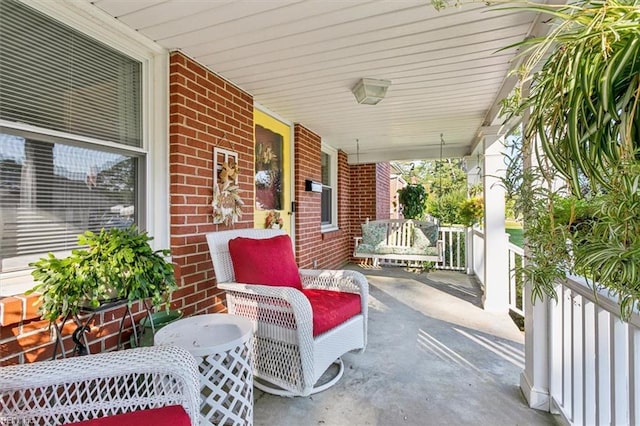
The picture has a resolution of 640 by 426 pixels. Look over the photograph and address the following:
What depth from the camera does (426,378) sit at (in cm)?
213

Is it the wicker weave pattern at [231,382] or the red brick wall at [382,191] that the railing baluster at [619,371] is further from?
the red brick wall at [382,191]

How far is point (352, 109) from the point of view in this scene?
11.4ft

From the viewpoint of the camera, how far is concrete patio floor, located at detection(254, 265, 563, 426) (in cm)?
174

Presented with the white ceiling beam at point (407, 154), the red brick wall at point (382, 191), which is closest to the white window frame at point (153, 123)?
the white ceiling beam at point (407, 154)

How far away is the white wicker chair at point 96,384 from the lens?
3.15 feet

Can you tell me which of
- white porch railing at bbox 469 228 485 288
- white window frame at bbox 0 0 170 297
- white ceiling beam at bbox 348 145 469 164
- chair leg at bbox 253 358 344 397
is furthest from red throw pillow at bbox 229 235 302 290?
white ceiling beam at bbox 348 145 469 164

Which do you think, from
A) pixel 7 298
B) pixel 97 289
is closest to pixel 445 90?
pixel 97 289

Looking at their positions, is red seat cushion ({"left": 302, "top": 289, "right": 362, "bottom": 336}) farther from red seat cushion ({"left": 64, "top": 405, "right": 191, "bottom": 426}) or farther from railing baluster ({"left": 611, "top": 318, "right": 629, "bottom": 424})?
railing baluster ({"left": 611, "top": 318, "right": 629, "bottom": 424})

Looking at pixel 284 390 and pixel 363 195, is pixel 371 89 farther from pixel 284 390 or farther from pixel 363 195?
pixel 363 195

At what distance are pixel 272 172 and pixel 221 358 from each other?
2566 millimetres

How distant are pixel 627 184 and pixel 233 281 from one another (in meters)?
2.16

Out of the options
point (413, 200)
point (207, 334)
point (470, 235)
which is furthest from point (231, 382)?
point (413, 200)

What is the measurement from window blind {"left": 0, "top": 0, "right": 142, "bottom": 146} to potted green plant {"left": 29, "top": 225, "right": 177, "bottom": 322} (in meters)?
0.72

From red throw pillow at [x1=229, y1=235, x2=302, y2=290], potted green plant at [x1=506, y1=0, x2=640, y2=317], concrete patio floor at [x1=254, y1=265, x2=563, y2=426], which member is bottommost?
concrete patio floor at [x1=254, y1=265, x2=563, y2=426]
